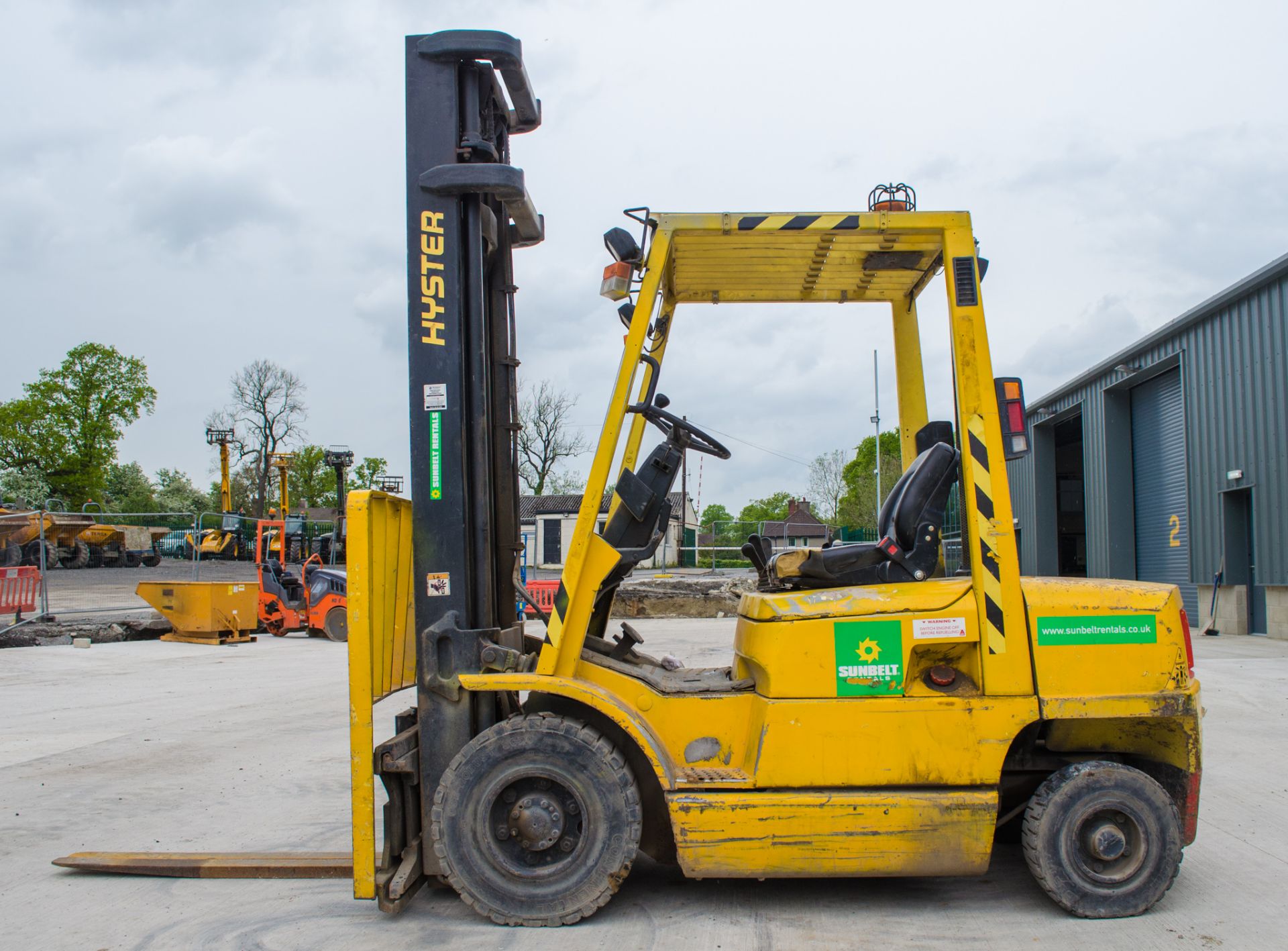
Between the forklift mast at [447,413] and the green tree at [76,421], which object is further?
the green tree at [76,421]

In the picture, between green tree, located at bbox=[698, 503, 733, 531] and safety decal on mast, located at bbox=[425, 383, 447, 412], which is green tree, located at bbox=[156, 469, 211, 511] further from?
safety decal on mast, located at bbox=[425, 383, 447, 412]

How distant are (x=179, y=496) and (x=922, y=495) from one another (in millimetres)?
78529

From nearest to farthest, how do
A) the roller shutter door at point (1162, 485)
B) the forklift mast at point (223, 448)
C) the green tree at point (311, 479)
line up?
the roller shutter door at point (1162, 485) < the forklift mast at point (223, 448) < the green tree at point (311, 479)

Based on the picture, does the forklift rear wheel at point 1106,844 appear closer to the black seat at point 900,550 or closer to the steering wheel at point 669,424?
the black seat at point 900,550

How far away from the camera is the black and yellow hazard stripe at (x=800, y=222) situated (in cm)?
422

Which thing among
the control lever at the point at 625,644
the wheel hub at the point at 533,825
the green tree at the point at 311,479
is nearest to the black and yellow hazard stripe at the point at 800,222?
the control lever at the point at 625,644

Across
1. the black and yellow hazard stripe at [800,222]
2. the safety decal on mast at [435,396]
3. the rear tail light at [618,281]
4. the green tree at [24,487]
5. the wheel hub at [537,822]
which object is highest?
the green tree at [24,487]

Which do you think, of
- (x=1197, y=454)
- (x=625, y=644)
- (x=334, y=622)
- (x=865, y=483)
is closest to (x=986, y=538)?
(x=625, y=644)

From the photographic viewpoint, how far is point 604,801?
390 centimetres

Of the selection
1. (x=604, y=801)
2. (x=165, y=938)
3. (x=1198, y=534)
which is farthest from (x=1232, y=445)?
(x=165, y=938)

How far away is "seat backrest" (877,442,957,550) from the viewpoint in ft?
14.1

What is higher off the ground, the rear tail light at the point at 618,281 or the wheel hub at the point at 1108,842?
the rear tail light at the point at 618,281

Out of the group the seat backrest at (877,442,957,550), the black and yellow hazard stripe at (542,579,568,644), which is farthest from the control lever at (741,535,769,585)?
the black and yellow hazard stripe at (542,579,568,644)

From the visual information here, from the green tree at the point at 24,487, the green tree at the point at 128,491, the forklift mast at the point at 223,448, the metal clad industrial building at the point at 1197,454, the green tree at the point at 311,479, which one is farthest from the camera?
the green tree at the point at 311,479
